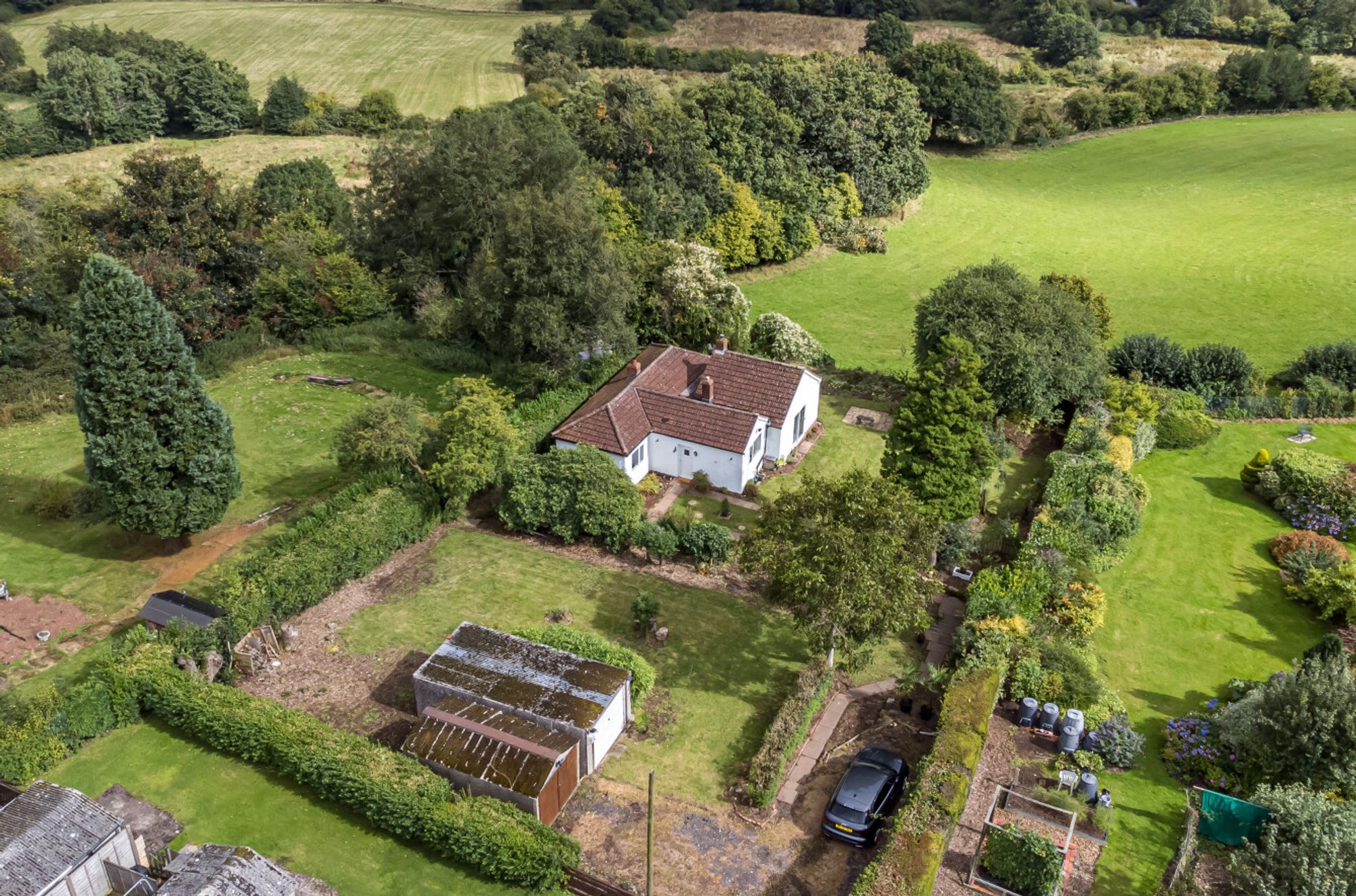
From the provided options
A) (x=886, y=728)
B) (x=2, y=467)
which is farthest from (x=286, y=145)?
(x=886, y=728)

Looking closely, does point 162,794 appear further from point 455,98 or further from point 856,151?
point 455,98

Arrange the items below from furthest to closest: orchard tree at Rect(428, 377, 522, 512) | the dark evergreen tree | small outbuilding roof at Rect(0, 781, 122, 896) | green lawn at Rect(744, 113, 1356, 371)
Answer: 1. the dark evergreen tree
2. green lawn at Rect(744, 113, 1356, 371)
3. orchard tree at Rect(428, 377, 522, 512)
4. small outbuilding roof at Rect(0, 781, 122, 896)

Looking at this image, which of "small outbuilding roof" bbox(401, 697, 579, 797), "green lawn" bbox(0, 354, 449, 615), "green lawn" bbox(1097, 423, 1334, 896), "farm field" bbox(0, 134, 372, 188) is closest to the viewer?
"small outbuilding roof" bbox(401, 697, 579, 797)

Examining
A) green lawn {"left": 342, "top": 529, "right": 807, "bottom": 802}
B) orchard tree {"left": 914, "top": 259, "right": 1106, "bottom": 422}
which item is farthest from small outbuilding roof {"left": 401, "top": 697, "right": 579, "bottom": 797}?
orchard tree {"left": 914, "top": 259, "right": 1106, "bottom": 422}

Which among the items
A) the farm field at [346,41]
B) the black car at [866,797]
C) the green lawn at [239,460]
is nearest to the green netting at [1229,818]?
the black car at [866,797]

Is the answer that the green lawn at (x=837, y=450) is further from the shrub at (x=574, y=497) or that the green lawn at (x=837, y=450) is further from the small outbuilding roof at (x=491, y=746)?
the small outbuilding roof at (x=491, y=746)

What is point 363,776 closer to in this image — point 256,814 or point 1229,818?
point 256,814

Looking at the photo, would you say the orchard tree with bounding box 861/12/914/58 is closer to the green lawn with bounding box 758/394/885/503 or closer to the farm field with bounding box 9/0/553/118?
the farm field with bounding box 9/0/553/118

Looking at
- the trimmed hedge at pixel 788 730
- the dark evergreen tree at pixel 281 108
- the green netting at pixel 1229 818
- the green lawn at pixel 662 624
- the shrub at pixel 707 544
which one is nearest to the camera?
the green netting at pixel 1229 818
